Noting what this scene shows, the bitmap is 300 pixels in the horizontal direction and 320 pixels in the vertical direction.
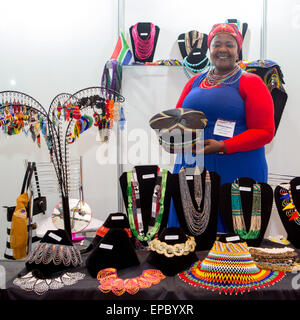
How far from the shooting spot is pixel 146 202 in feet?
5.10

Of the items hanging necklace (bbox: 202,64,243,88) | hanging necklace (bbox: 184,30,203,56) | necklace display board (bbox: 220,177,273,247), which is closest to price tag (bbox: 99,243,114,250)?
necklace display board (bbox: 220,177,273,247)

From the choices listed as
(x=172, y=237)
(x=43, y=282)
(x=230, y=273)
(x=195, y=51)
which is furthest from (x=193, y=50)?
(x=43, y=282)

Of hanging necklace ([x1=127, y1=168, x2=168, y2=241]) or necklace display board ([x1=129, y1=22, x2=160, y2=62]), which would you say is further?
necklace display board ([x1=129, y1=22, x2=160, y2=62])

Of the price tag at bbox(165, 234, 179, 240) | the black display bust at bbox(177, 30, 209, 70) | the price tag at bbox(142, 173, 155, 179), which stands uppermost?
the black display bust at bbox(177, 30, 209, 70)

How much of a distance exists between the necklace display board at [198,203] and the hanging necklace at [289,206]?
33 centimetres

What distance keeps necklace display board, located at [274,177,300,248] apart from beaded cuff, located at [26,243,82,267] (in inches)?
37.3

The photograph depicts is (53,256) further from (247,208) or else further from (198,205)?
(247,208)

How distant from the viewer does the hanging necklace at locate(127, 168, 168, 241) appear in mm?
Answer: 1495

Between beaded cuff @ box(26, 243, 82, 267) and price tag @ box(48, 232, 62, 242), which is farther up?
price tag @ box(48, 232, 62, 242)

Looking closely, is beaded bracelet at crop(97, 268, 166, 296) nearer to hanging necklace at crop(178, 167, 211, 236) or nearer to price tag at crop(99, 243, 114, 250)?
price tag at crop(99, 243, 114, 250)

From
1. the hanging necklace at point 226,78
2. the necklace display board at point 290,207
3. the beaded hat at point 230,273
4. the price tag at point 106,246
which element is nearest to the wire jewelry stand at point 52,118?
the price tag at point 106,246

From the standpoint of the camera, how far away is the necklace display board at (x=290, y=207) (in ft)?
5.03
